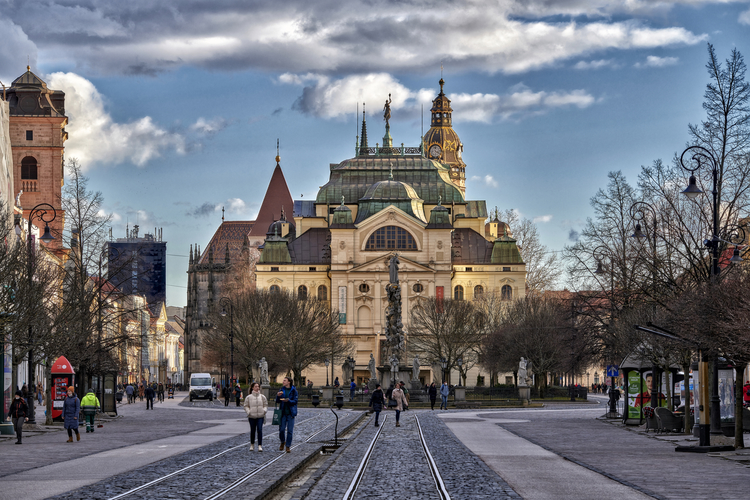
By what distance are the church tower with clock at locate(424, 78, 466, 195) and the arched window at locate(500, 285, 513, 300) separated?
62.6 m

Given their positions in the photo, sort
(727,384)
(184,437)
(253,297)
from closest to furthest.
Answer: (727,384) → (184,437) → (253,297)

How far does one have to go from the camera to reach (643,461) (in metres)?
25.2

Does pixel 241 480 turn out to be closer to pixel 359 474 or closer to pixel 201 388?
pixel 359 474

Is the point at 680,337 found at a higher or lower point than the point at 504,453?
higher

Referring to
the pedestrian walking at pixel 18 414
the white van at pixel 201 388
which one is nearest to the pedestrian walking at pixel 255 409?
the pedestrian walking at pixel 18 414

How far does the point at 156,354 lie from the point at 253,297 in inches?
2960

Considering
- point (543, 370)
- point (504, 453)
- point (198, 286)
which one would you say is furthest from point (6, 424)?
point (198, 286)

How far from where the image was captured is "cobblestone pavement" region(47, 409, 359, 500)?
58.5ft

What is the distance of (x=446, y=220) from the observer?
404 ft

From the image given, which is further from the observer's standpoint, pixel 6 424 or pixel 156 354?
pixel 156 354

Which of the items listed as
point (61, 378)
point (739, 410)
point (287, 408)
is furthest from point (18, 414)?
point (739, 410)

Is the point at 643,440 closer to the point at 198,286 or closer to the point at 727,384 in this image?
the point at 727,384

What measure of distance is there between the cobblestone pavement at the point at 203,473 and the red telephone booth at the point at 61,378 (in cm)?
1187

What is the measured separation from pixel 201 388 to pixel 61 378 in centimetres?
4457
